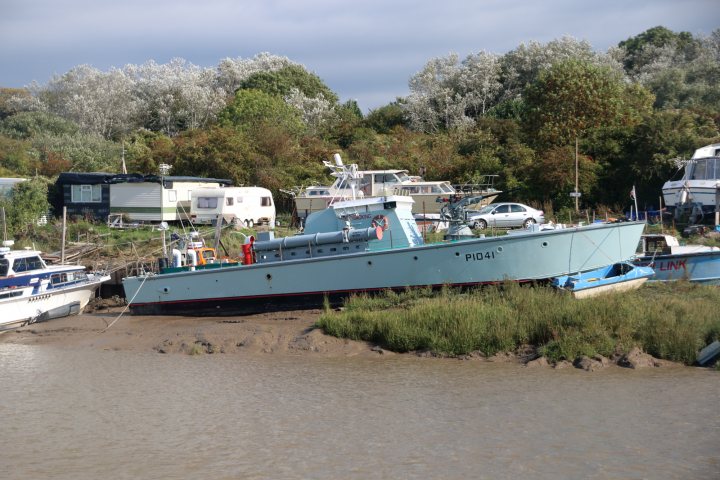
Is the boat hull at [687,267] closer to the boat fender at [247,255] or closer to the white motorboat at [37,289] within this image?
the boat fender at [247,255]

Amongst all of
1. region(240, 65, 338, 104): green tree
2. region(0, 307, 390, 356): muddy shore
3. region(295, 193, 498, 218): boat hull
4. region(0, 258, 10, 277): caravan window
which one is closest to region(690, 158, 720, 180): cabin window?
region(295, 193, 498, 218): boat hull

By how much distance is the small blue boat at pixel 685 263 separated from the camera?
20844 mm

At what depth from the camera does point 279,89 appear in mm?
60375

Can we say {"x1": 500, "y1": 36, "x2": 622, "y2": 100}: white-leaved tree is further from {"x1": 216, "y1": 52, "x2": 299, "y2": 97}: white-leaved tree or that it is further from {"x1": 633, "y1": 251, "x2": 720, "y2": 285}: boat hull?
{"x1": 633, "y1": 251, "x2": 720, "y2": 285}: boat hull

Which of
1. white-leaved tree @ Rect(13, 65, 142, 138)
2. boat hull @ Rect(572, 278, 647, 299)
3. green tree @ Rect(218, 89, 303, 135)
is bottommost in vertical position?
boat hull @ Rect(572, 278, 647, 299)

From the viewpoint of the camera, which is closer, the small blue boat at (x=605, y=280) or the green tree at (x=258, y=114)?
the small blue boat at (x=605, y=280)

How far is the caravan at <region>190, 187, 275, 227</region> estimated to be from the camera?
33.8m

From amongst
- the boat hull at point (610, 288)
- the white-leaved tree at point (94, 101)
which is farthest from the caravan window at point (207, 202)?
the white-leaved tree at point (94, 101)

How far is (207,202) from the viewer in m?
34.3

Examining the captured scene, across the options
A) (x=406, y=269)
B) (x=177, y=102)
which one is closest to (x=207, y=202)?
(x=406, y=269)

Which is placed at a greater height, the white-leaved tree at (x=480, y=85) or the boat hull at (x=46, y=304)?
the white-leaved tree at (x=480, y=85)

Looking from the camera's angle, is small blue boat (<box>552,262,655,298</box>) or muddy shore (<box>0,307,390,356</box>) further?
small blue boat (<box>552,262,655,298</box>)

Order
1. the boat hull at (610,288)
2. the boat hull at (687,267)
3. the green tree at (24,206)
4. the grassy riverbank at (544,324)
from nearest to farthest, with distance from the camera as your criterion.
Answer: the grassy riverbank at (544,324), the boat hull at (610,288), the boat hull at (687,267), the green tree at (24,206)

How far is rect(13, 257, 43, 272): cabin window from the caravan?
1045 cm
